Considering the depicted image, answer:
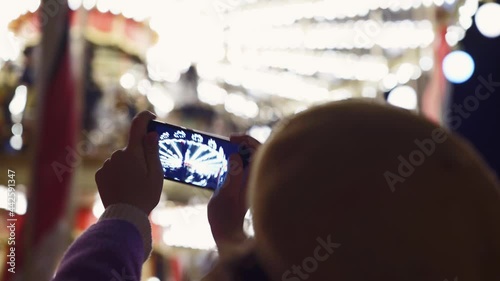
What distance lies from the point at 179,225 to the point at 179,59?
52.7 inches

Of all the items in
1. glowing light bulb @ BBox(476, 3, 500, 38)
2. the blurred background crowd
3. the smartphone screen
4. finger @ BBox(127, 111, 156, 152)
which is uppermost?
glowing light bulb @ BBox(476, 3, 500, 38)

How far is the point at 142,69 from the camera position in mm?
4711

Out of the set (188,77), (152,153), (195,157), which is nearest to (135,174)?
(152,153)

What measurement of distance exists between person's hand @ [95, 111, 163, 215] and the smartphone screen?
2.5 inches

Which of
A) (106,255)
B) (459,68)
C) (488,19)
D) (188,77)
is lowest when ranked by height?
(188,77)

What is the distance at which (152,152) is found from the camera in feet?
2.40

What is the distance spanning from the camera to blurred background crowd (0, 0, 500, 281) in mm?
Answer: 2465

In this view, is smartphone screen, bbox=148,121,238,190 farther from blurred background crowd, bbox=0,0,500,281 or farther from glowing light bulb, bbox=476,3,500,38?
glowing light bulb, bbox=476,3,500,38

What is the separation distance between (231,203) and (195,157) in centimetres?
11

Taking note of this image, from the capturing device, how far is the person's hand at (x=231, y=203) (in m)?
0.75

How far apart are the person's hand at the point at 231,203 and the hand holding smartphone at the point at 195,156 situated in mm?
26

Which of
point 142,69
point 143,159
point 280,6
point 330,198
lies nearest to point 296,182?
point 330,198

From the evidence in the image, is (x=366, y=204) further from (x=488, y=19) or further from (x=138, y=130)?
(x=488, y=19)

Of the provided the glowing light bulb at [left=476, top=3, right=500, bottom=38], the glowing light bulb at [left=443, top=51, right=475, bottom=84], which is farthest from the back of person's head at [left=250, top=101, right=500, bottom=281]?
the glowing light bulb at [left=443, top=51, right=475, bottom=84]
